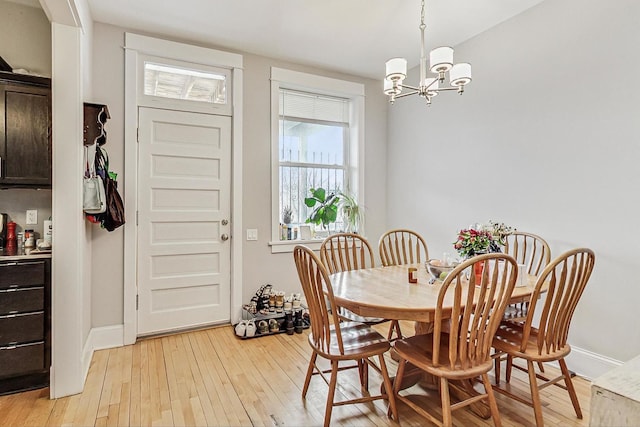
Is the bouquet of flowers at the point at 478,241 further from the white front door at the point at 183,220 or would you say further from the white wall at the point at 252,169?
the white front door at the point at 183,220

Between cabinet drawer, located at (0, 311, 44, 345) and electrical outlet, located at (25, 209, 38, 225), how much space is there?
30.1 inches

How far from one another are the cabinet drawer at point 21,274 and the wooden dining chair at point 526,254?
312 centimetres

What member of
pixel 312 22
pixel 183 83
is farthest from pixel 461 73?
pixel 183 83

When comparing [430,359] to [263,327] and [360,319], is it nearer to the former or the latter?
[360,319]

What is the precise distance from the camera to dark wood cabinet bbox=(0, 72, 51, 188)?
2318 millimetres

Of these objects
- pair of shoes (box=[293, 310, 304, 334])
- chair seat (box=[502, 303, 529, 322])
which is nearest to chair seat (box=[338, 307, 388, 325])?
chair seat (box=[502, 303, 529, 322])

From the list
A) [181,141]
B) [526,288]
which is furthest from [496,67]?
[181,141]

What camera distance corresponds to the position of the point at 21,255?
2287 millimetres

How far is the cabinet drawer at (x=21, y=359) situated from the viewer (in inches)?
87.7

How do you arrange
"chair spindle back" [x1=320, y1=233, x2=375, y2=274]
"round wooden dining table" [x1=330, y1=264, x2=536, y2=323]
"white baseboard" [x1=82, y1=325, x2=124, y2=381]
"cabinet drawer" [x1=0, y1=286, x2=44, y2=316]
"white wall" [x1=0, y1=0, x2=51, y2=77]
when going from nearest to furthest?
"round wooden dining table" [x1=330, y1=264, x2=536, y2=323] < "cabinet drawer" [x1=0, y1=286, x2=44, y2=316] < "white wall" [x1=0, y1=0, x2=51, y2=77] < "chair spindle back" [x1=320, y1=233, x2=375, y2=274] < "white baseboard" [x1=82, y1=325, x2=124, y2=381]

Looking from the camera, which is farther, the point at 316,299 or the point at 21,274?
the point at 21,274

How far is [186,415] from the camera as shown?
2.07 meters

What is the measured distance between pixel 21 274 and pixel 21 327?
13.5 inches

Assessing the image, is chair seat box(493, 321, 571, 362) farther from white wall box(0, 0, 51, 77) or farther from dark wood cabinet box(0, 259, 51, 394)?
white wall box(0, 0, 51, 77)
